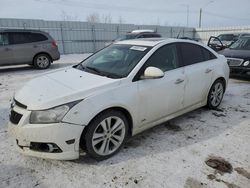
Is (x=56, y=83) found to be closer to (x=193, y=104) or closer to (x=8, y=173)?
(x=8, y=173)

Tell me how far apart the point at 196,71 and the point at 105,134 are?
2108 millimetres

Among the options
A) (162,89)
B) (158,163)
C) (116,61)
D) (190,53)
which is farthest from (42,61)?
(158,163)

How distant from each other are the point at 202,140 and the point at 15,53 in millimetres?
8315

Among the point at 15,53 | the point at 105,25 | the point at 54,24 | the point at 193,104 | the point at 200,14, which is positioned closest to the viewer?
the point at 193,104

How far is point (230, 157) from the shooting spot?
3.06 meters

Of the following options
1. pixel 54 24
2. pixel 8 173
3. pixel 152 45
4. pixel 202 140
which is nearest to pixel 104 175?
pixel 8 173

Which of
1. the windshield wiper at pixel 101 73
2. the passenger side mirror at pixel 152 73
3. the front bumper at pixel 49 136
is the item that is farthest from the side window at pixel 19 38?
the passenger side mirror at pixel 152 73

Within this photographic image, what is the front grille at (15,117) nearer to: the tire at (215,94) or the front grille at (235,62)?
the tire at (215,94)

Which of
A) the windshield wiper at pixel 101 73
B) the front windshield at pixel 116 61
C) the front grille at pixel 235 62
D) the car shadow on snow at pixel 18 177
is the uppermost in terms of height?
the front windshield at pixel 116 61

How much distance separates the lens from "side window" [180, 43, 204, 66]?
3.94m

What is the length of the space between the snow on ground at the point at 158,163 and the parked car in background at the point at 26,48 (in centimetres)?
576

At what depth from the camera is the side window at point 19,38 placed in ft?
29.7

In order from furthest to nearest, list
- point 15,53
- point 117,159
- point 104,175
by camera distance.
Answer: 1. point 15,53
2. point 117,159
3. point 104,175

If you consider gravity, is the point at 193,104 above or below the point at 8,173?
above
